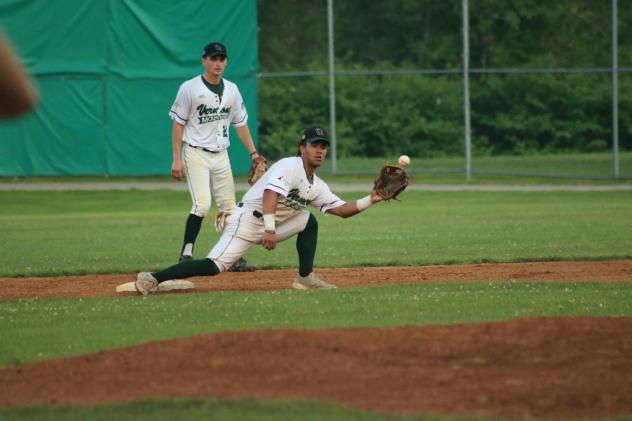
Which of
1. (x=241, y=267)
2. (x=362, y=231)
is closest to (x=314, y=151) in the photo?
(x=241, y=267)

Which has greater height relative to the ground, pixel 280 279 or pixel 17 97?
pixel 17 97

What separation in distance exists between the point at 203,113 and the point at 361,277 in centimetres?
221

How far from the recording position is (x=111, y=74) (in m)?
22.3

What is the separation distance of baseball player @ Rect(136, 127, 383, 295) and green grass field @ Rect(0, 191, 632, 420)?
262mm

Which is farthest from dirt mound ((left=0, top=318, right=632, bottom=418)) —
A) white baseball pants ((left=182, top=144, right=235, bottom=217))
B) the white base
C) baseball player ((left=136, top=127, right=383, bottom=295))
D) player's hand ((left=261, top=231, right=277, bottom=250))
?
white baseball pants ((left=182, top=144, right=235, bottom=217))

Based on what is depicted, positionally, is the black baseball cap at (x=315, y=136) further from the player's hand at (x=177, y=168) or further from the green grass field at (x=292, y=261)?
the player's hand at (x=177, y=168)

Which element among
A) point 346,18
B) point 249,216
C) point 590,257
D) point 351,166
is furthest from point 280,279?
point 346,18

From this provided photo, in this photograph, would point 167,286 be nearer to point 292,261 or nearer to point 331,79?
point 292,261

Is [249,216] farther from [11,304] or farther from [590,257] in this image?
[590,257]

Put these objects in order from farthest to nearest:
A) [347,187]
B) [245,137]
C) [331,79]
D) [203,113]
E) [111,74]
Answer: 1. [347,187]
2. [111,74]
3. [331,79]
4. [245,137]
5. [203,113]

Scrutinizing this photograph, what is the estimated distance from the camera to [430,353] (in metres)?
6.53

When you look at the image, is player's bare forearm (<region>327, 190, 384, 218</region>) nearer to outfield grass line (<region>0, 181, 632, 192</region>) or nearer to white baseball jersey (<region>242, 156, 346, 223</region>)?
white baseball jersey (<region>242, 156, 346, 223</region>)

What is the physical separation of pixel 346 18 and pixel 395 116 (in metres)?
3.41

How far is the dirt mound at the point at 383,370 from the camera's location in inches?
220
